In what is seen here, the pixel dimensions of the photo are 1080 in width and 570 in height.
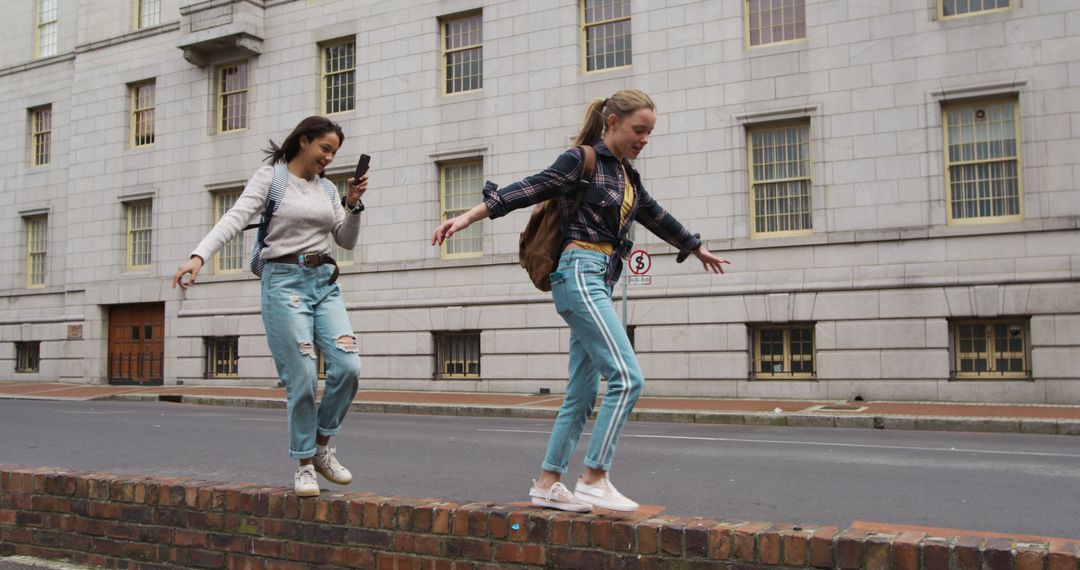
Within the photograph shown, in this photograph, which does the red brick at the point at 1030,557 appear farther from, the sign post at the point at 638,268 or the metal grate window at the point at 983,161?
the metal grate window at the point at 983,161

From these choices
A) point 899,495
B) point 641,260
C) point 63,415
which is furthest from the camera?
point 641,260

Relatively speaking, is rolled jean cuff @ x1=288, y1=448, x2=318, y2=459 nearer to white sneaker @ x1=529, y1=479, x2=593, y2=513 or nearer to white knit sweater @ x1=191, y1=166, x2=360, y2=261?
white knit sweater @ x1=191, y1=166, x2=360, y2=261

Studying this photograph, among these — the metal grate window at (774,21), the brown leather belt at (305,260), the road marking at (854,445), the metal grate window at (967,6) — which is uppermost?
the metal grate window at (774,21)

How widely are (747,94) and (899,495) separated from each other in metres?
12.1

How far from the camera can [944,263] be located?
632 inches

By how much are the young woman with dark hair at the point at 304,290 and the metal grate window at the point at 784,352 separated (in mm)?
13530

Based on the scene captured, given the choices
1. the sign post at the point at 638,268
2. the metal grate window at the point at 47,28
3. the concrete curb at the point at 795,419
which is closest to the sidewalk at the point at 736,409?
the concrete curb at the point at 795,419

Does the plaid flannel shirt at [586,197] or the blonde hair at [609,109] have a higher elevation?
the blonde hair at [609,109]

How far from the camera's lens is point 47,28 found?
28906mm

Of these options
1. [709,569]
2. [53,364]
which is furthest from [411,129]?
[709,569]

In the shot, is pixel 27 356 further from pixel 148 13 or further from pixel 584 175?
pixel 584 175

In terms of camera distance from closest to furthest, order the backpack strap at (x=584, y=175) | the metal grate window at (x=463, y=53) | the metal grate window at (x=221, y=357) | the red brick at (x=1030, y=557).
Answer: the red brick at (x=1030, y=557) → the backpack strap at (x=584, y=175) → the metal grate window at (x=463, y=53) → the metal grate window at (x=221, y=357)

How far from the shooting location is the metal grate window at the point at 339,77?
22.9 metres

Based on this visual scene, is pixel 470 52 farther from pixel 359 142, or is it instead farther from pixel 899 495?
pixel 899 495
